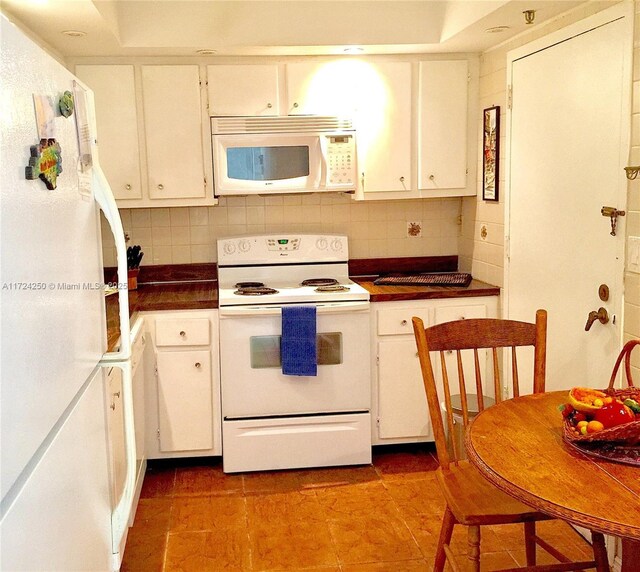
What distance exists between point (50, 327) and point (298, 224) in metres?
2.90

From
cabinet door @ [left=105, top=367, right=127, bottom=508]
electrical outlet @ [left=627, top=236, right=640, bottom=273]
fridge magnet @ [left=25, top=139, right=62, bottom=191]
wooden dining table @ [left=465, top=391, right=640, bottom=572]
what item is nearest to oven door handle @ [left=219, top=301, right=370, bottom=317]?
cabinet door @ [left=105, top=367, right=127, bottom=508]

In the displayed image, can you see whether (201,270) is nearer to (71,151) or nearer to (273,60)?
(273,60)

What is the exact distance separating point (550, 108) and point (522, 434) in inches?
Answer: 68.9

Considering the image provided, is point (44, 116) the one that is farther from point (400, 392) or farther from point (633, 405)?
point (400, 392)

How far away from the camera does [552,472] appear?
1630 millimetres

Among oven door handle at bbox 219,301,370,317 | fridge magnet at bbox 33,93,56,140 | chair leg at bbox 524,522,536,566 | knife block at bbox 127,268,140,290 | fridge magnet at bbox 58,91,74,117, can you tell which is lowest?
chair leg at bbox 524,522,536,566

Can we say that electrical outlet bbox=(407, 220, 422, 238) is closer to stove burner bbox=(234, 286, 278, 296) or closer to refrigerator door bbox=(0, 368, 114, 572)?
stove burner bbox=(234, 286, 278, 296)

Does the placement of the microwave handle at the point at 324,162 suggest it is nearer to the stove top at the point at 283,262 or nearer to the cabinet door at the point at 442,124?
the stove top at the point at 283,262

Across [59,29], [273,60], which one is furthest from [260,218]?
[59,29]

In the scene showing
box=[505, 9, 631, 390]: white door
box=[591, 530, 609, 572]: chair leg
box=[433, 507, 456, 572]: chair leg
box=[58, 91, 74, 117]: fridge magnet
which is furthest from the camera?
box=[505, 9, 631, 390]: white door

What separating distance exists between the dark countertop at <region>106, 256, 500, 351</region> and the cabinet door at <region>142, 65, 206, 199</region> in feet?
1.71

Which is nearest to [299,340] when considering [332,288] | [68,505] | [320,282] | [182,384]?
[332,288]

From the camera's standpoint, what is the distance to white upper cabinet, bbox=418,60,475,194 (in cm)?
387

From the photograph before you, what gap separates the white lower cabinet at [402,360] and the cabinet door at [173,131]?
46.5 inches
